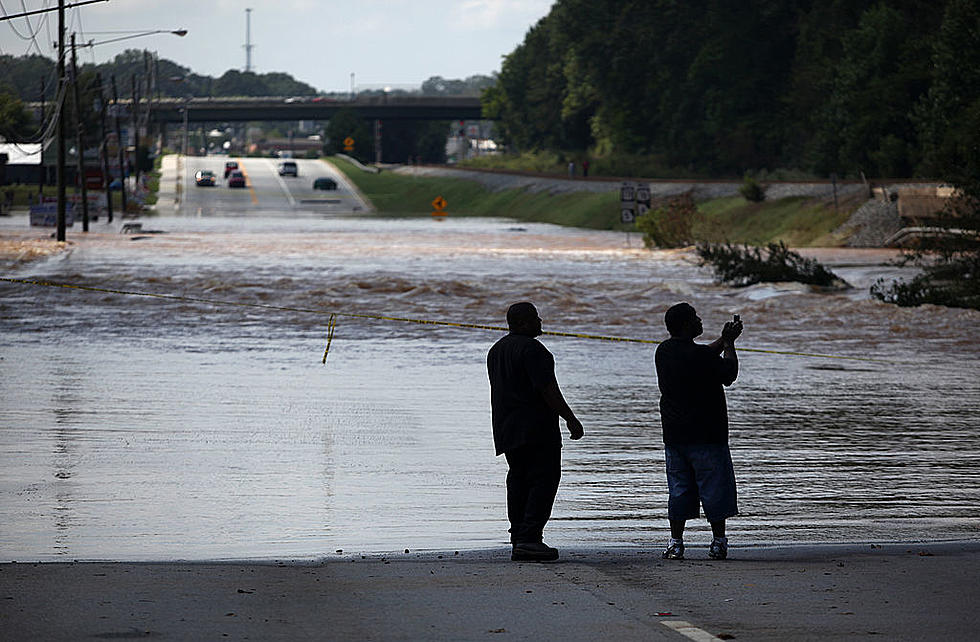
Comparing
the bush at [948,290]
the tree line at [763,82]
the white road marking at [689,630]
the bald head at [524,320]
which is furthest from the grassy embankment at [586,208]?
the white road marking at [689,630]

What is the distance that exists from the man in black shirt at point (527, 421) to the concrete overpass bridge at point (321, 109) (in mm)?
181994

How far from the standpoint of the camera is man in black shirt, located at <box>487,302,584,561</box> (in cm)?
959

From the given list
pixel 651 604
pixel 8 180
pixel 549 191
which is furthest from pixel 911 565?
pixel 8 180

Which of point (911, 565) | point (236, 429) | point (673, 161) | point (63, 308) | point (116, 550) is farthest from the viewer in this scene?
point (673, 161)

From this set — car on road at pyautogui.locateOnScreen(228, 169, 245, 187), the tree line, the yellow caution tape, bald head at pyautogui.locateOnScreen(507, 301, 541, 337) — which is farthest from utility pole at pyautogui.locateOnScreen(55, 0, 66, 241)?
car on road at pyautogui.locateOnScreen(228, 169, 245, 187)

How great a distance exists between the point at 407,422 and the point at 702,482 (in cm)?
765

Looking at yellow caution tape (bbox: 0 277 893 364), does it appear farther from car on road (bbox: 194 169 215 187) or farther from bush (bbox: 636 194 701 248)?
car on road (bbox: 194 169 215 187)

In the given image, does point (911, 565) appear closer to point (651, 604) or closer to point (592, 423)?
point (651, 604)

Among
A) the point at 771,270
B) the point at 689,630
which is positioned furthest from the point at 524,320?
the point at 771,270

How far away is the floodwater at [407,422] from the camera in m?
11.0

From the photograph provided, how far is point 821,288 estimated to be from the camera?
39.4 meters

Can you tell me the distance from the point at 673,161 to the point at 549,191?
16.2 m

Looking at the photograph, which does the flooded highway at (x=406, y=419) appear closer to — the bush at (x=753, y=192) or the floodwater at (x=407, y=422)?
the floodwater at (x=407, y=422)

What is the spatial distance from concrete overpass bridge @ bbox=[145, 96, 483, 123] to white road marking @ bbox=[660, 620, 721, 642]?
18463 cm
